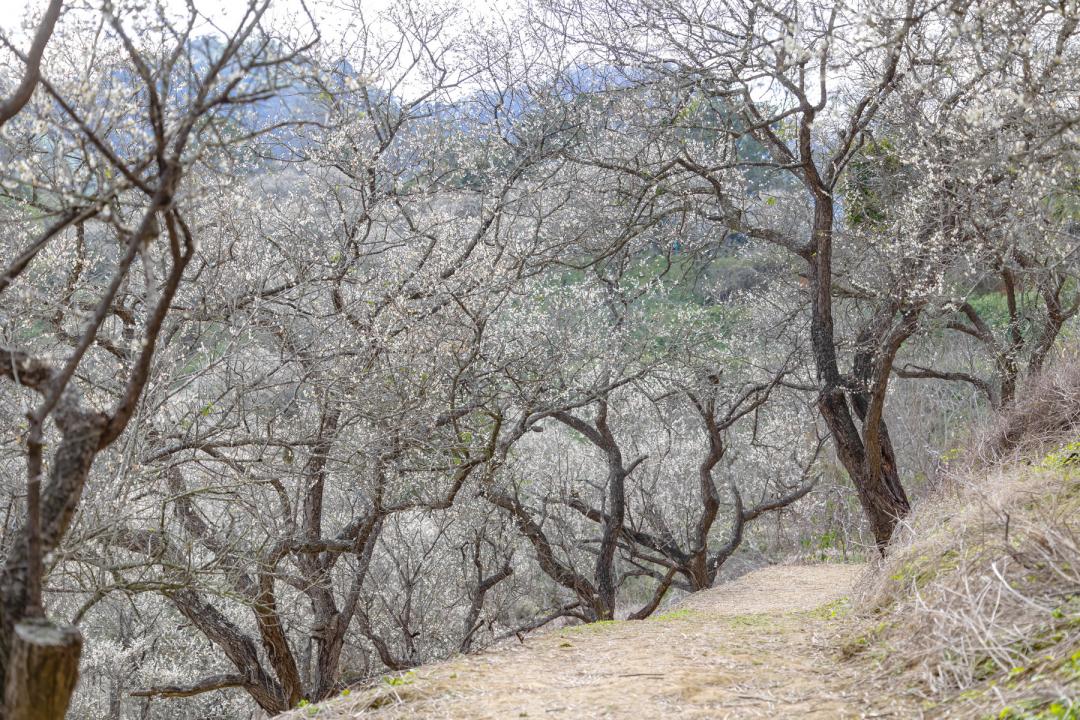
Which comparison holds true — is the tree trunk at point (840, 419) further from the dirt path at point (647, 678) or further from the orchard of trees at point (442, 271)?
the dirt path at point (647, 678)

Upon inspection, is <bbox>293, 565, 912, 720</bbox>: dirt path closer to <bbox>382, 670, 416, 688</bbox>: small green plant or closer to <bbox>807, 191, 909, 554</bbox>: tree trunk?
<bbox>382, 670, 416, 688</bbox>: small green plant

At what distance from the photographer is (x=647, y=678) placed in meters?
4.14

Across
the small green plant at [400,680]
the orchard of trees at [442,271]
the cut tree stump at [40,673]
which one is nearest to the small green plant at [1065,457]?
the orchard of trees at [442,271]

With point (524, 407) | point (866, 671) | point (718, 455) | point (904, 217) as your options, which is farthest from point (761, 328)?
point (866, 671)

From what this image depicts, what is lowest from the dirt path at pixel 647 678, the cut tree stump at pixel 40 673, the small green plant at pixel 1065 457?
the dirt path at pixel 647 678

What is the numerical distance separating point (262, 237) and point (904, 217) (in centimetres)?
522

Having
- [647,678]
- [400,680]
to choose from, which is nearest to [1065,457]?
[647,678]

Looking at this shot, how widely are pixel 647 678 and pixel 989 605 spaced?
149cm

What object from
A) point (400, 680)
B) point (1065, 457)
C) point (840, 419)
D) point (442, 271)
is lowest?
point (400, 680)

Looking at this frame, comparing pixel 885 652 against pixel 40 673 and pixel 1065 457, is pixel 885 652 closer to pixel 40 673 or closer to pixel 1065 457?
pixel 1065 457

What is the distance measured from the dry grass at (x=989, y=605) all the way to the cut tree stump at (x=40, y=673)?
2.56m

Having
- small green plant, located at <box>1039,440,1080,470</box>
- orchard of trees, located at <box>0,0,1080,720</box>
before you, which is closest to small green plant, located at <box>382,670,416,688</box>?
orchard of trees, located at <box>0,0,1080,720</box>

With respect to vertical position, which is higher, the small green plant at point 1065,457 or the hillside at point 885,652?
the small green plant at point 1065,457

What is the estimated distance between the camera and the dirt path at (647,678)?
11.9 ft
